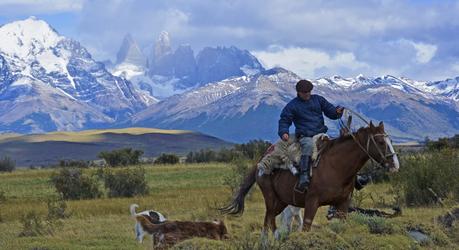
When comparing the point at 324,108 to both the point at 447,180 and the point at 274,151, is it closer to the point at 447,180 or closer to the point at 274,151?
the point at 274,151

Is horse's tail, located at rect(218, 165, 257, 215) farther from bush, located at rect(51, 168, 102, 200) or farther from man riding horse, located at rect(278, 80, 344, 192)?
bush, located at rect(51, 168, 102, 200)

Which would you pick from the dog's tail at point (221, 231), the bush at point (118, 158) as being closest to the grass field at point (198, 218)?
the dog's tail at point (221, 231)

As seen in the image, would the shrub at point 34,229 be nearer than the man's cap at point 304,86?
No

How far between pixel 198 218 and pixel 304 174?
24.1ft

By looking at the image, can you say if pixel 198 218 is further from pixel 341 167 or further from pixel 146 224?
pixel 341 167

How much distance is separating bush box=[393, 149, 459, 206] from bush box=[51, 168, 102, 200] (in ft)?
49.7

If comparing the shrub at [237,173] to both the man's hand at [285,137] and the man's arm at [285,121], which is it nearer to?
the man's arm at [285,121]

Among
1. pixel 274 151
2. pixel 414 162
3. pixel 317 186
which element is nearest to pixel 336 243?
pixel 317 186

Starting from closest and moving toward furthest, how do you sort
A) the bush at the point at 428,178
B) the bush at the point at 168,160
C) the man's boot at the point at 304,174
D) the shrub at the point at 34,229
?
1. the man's boot at the point at 304,174
2. the shrub at the point at 34,229
3. the bush at the point at 428,178
4. the bush at the point at 168,160

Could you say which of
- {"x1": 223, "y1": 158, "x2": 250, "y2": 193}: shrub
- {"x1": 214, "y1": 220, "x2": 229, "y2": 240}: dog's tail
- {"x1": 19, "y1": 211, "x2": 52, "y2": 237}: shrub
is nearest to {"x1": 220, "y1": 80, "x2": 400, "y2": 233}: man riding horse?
{"x1": 214, "y1": 220, "x2": 229, "y2": 240}: dog's tail

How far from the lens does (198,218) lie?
66.1 ft

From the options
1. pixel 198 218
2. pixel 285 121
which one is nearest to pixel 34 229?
pixel 198 218

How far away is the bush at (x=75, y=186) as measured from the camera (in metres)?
→ 34.7

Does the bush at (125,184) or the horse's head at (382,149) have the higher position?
the horse's head at (382,149)
